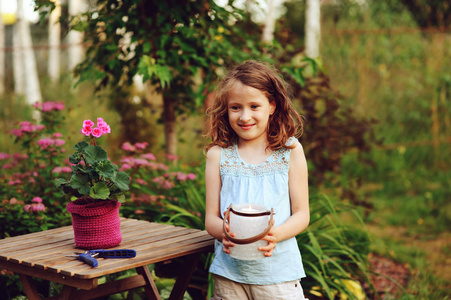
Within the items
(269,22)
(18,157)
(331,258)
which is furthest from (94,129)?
(269,22)

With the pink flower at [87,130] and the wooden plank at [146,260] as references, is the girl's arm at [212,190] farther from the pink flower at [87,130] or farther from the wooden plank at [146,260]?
the pink flower at [87,130]

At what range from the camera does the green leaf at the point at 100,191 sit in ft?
7.16

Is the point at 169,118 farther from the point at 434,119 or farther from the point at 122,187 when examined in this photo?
the point at 434,119

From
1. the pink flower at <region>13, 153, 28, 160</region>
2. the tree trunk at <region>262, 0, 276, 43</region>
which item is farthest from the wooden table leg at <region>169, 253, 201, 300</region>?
the tree trunk at <region>262, 0, 276, 43</region>

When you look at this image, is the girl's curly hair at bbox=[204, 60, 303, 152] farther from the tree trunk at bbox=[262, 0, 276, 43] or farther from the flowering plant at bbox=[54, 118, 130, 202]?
the tree trunk at bbox=[262, 0, 276, 43]

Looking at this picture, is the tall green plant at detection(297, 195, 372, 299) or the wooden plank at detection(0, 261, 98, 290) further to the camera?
the tall green plant at detection(297, 195, 372, 299)

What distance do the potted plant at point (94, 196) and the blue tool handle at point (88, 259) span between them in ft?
0.48

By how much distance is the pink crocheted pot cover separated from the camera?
220 centimetres

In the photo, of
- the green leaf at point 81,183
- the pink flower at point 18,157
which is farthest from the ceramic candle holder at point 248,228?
the pink flower at point 18,157

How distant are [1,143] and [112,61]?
366cm

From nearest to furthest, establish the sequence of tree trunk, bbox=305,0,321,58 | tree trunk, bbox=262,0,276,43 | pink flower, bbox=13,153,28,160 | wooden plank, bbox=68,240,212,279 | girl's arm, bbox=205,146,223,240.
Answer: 1. wooden plank, bbox=68,240,212,279
2. girl's arm, bbox=205,146,223,240
3. pink flower, bbox=13,153,28,160
4. tree trunk, bbox=262,0,276,43
5. tree trunk, bbox=305,0,321,58

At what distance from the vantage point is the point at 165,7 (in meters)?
3.57

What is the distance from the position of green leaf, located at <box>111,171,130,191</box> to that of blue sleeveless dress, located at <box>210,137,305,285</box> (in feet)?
1.33

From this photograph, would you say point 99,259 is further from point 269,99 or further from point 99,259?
point 269,99
